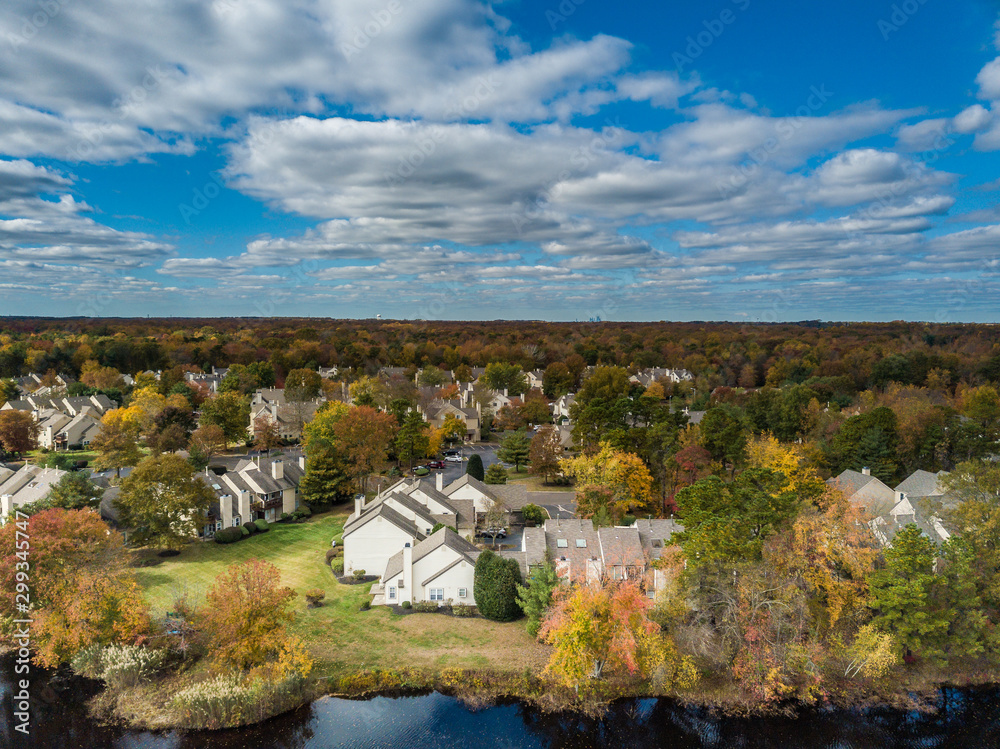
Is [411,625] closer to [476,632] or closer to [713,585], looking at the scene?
[476,632]

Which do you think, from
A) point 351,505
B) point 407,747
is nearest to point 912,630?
point 407,747

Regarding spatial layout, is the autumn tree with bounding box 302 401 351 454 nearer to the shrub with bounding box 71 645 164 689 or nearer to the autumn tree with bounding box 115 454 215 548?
the autumn tree with bounding box 115 454 215 548

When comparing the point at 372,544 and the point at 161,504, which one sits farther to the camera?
the point at 161,504

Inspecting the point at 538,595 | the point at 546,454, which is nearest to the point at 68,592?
the point at 538,595

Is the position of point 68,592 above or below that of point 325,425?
below

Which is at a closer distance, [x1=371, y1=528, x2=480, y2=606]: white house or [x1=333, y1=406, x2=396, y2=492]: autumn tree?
A: [x1=371, y1=528, x2=480, y2=606]: white house

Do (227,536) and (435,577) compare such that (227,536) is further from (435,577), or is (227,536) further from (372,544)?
(435,577)

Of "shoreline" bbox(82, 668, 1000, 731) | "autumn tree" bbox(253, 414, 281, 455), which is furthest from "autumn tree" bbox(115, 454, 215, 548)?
"autumn tree" bbox(253, 414, 281, 455)
